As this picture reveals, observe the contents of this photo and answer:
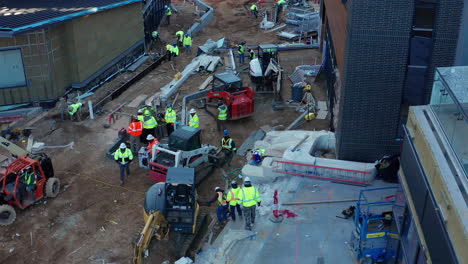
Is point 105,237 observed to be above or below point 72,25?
below

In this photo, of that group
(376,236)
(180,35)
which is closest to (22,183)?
(376,236)

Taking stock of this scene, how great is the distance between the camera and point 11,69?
28.2 m

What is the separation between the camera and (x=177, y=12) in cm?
5228

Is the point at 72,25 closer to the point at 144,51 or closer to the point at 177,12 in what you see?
the point at 144,51

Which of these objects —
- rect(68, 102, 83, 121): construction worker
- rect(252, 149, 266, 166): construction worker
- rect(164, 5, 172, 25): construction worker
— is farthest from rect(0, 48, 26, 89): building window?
rect(164, 5, 172, 25): construction worker

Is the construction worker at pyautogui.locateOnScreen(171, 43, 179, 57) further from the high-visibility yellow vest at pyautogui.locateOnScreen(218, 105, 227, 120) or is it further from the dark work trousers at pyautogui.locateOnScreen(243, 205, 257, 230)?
the dark work trousers at pyautogui.locateOnScreen(243, 205, 257, 230)

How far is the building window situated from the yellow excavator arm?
602 inches

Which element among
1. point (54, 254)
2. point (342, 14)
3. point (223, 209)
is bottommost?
point (54, 254)

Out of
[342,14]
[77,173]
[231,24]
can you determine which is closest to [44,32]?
[77,173]

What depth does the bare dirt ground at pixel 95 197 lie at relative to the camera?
1794 cm

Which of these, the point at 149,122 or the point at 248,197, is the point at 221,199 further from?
the point at 149,122

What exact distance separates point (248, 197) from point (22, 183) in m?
8.88

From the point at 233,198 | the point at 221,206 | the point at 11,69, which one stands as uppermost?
the point at 11,69

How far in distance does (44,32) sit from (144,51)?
1126 cm
